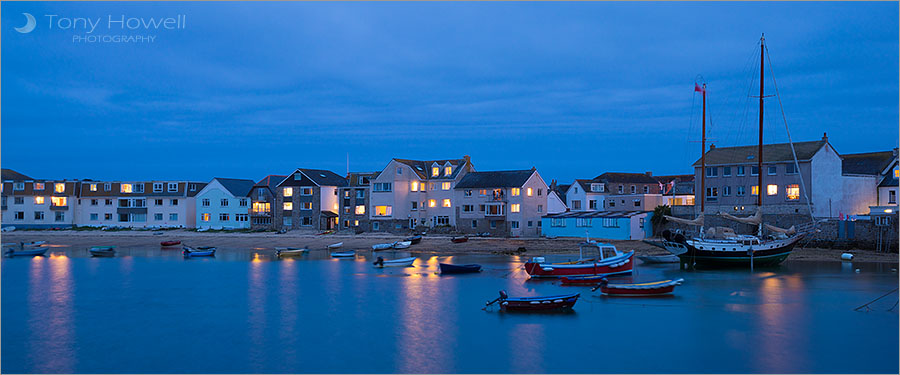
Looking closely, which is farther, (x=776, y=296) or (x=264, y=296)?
(x=264, y=296)

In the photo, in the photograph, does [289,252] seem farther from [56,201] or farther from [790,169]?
[56,201]

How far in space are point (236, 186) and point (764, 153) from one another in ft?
218

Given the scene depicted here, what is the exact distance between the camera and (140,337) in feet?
97.8

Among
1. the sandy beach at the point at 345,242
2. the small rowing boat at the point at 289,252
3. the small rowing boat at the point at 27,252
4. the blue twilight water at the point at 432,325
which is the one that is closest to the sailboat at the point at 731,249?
the blue twilight water at the point at 432,325

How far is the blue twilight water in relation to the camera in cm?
2567

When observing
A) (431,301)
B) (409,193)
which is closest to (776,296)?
(431,301)

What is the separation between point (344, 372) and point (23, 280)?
113 ft

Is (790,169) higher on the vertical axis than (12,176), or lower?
lower

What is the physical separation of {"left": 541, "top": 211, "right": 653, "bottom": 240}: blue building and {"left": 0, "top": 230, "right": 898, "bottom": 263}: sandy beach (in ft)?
7.97

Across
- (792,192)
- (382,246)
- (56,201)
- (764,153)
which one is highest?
(764,153)

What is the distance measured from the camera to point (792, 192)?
Answer: 65.2 meters

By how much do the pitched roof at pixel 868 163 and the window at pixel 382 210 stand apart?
160ft

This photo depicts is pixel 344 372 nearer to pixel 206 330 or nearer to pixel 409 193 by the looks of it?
pixel 206 330

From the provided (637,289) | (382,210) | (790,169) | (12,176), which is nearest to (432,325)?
(637,289)
